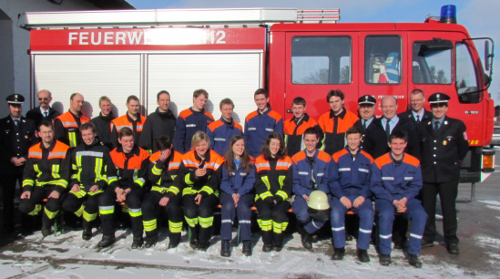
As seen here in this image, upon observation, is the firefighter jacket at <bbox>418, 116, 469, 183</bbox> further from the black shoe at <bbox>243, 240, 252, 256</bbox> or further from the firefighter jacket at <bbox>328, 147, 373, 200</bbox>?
the black shoe at <bbox>243, 240, 252, 256</bbox>

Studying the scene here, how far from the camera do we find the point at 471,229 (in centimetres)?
493

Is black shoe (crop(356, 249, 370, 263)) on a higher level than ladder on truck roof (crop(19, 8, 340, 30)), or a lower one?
lower

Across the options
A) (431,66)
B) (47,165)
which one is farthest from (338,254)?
(47,165)

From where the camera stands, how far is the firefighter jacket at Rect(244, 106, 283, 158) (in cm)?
455

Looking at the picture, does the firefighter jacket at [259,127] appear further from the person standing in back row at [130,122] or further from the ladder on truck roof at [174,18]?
the person standing in back row at [130,122]

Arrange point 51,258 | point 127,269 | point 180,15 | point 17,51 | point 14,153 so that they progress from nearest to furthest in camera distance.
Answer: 1. point 127,269
2. point 51,258
3. point 14,153
4. point 180,15
5. point 17,51

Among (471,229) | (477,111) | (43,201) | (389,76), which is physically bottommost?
(471,229)

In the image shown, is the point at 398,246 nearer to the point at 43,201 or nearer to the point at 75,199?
the point at 75,199

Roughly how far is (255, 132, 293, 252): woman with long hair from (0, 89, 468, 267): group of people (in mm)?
12

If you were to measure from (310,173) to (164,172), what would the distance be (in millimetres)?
1836

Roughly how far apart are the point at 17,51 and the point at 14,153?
159 inches

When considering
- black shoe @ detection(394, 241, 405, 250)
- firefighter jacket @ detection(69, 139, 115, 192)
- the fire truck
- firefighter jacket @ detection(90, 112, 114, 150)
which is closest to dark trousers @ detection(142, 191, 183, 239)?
firefighter jacket @ detection(69, 139, 115, 192)

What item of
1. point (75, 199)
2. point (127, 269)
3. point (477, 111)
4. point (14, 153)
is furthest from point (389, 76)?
point (14, 153)

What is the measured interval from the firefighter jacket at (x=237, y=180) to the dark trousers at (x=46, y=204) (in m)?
2.04
